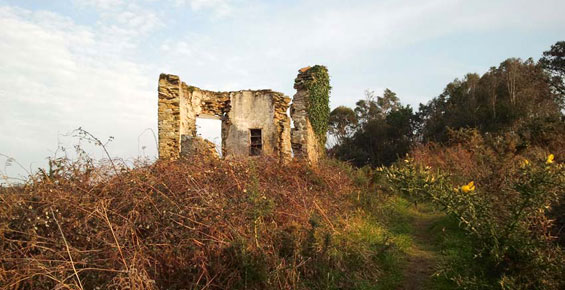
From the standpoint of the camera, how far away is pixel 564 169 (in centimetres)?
387

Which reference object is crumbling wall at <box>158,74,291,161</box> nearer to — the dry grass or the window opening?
the window opening

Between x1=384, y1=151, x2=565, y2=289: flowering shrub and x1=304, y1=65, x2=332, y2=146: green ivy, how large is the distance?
10305 millimetres

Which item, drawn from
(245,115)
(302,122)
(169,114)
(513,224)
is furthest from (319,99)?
(513,224)

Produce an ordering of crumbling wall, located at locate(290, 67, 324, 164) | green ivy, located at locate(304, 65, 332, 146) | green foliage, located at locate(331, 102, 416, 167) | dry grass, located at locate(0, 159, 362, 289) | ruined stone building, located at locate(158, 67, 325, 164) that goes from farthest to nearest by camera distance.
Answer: green foliage, located at locate(331, 102, 416, 167) → green ivy, located at locate(304, 65, 332, 146) → ruined stone building, located at locate(158, 67, 325, 164) → crumbling wall, located at locate(290, 67, 324, 164) → dry grass, located at locate(0, 159, 362, 289)

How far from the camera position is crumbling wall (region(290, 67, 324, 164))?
13.9m

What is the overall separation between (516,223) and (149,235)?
14.0 feet

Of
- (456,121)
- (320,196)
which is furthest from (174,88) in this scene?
(456,121)

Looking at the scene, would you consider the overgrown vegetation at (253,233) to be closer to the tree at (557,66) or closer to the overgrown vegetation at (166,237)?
the overgrown vegetation at (166,237)

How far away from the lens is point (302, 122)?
14.2 meters

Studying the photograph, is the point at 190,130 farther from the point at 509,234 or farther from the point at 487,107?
the point at 487,107

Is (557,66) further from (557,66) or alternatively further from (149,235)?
(149,235)

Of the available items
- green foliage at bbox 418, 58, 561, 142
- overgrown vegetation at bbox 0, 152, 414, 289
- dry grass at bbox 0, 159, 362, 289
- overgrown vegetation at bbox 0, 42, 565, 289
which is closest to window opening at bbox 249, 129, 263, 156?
overgrown vegetation at bbox 0, 42, 565, 289

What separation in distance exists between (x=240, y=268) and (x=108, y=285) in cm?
139

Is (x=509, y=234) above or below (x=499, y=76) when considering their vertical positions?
below
